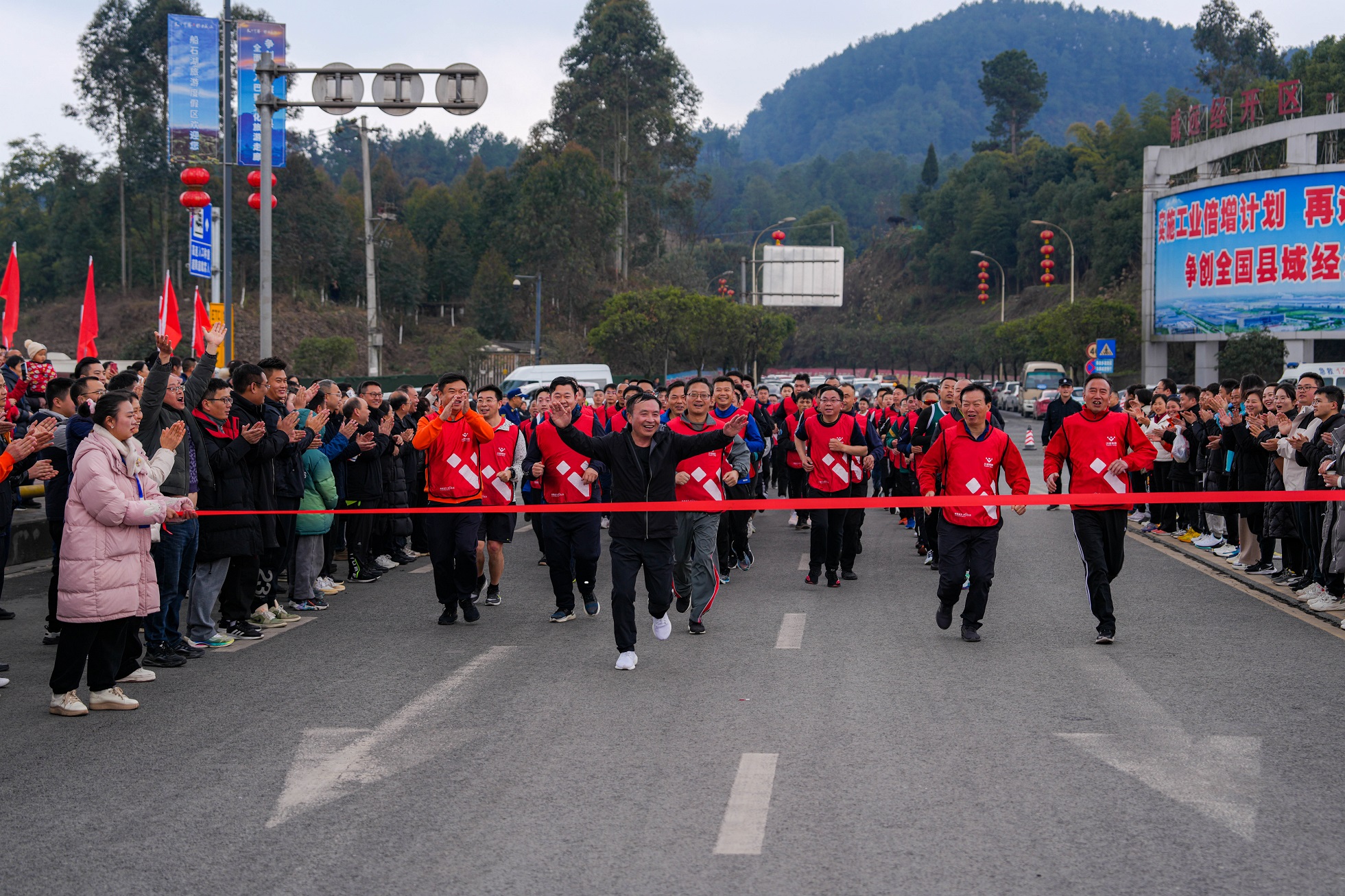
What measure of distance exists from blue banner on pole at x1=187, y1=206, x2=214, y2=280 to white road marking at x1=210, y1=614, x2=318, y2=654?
39.2ft

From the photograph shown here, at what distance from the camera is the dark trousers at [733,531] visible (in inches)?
487

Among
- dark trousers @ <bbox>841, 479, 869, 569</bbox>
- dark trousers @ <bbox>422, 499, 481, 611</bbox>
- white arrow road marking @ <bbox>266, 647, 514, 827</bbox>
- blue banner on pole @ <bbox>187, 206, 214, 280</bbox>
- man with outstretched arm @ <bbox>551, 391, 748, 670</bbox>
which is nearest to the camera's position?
white arrow road marking @ <bbox>266, 647, 514, 827</bbox>

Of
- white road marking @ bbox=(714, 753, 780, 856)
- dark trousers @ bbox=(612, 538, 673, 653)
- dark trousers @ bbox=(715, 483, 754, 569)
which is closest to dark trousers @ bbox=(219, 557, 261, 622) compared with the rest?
dark trousers @ bbox=(612, 538, 673, 653)

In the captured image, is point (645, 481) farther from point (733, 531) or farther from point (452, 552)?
point (733, 531)

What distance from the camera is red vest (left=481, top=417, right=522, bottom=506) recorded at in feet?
34.2

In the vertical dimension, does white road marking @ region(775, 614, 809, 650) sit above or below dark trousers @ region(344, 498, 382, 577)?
below

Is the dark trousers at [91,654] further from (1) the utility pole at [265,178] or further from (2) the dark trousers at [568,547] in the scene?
(1) the utility pole at [265,178]

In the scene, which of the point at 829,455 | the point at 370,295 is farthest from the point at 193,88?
the point at 829,455

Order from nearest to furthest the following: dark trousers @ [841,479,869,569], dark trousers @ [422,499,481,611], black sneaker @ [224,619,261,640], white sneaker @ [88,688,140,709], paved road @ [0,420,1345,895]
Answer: paved road @ [0,420,1345,895] < white sneaker @ [88,688,140,709] < black sneaker @ [224,619,261,640] < dark trousers @ [422,499,481,611] < dark trousers @ [841,479,869,569]

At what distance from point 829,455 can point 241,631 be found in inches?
215

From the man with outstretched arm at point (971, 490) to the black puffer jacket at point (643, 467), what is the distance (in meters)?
1.93

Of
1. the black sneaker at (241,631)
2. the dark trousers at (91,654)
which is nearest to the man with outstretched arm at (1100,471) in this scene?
the black sneaker at (241,631)

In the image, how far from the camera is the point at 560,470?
33.6ft

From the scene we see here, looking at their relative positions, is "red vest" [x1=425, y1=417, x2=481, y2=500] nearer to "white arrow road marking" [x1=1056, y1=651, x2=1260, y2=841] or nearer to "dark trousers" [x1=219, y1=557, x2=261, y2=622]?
"dark trousers" [x1=219, y1=557, x2=261, y2=622]
